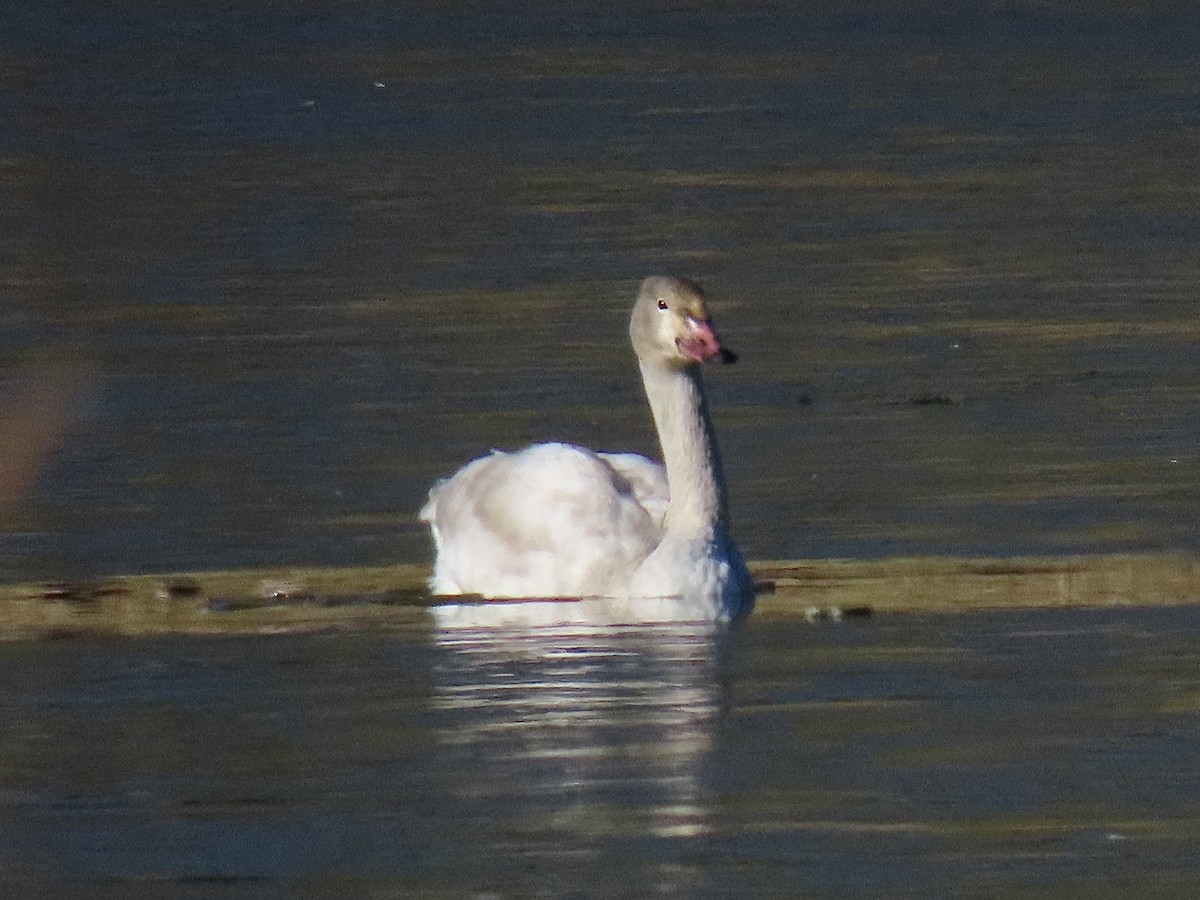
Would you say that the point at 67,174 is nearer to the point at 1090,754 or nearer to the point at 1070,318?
the point at 1070,318

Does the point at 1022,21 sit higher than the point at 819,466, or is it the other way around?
the point at 1022,21

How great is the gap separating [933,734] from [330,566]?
9.21 feet

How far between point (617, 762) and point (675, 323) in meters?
2.97

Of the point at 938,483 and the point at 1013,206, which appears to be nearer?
the point at 938,483

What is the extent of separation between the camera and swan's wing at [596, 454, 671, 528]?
1005 centimetres

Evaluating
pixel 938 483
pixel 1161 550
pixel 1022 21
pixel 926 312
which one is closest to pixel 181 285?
pixel 926 312

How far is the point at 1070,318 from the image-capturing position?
46.2ft

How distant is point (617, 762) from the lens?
7.14 meters

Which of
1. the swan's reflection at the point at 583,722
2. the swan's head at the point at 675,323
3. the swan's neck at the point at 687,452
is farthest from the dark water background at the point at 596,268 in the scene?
the swan's reflection at the point at 583,722

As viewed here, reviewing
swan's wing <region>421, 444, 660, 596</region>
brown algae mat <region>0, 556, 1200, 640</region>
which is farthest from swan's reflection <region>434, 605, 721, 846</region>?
swan's wing <region>421, 444, 660, 596</region>

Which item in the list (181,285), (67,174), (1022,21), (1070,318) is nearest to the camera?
(1070,318)

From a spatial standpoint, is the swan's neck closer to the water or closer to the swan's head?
the swan's head

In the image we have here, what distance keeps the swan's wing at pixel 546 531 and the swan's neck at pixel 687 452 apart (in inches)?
6.6

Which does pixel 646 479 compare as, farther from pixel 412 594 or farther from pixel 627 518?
pixel 412 594
